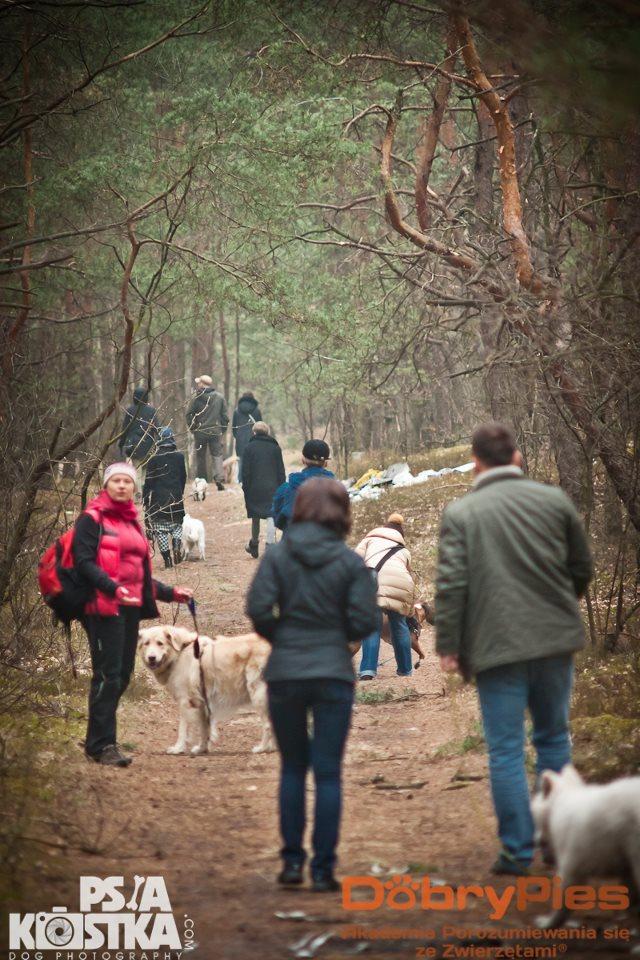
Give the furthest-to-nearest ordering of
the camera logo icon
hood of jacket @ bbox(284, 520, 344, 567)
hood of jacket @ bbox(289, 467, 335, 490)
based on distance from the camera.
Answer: hood of jacket @ bbox(289, 467, 335, 490), hood of jacket @ bbox(284, 520, 344, 567), the camera logo icon

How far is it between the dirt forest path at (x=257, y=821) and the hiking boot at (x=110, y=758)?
9 cm

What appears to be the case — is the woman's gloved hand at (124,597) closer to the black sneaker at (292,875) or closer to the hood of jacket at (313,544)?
the hood of jacket at (313,544)

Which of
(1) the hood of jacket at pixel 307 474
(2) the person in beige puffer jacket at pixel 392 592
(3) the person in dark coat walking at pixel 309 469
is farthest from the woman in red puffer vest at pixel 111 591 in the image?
(2) the person in beige puffer jacket at pixel 392 592

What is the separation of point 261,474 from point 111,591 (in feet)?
33.2

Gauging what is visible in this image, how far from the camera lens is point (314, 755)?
515 cm

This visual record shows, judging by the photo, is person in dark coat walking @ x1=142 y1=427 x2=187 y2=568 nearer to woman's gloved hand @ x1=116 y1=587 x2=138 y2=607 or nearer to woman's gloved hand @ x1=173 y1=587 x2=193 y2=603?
woman's gloved hand @ x1=173 y1=587 x2=193 y2=603

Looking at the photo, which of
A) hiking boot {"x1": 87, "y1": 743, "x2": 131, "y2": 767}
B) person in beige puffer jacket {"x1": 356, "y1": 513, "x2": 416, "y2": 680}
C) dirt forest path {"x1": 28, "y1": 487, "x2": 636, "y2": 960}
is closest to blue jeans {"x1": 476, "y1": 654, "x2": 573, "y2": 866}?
dirt forest path {"x1": 28, "y1": 487, "x2": 636, "y2": 960}

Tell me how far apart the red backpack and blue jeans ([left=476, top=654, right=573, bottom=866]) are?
333cm

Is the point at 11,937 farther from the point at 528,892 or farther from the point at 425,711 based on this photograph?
the point at 425,711

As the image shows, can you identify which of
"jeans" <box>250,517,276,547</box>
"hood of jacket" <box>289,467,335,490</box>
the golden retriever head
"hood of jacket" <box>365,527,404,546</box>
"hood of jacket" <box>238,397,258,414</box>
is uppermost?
"hood of jacket" <box>238,397,258,414</box>

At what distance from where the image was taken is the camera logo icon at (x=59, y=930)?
475 cm

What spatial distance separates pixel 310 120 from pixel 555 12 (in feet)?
21.9

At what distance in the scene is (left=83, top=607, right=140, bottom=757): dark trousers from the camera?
7652mm

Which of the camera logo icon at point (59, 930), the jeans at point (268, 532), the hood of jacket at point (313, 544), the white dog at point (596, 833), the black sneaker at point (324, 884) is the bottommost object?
the camera logo icon at point (59, 930)
